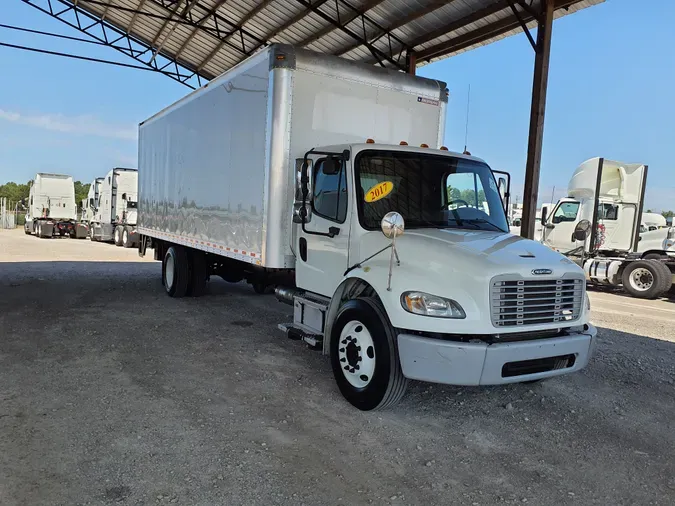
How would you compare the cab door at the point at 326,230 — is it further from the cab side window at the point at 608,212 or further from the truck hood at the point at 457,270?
the cab side window at the point at 608,212

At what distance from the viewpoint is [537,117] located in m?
9.88

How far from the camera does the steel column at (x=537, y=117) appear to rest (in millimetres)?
9664

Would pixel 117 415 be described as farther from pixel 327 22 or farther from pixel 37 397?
pixel 327 22

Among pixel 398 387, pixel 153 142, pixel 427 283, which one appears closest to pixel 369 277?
pixel 427 283

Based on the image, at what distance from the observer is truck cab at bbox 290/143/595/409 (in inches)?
158

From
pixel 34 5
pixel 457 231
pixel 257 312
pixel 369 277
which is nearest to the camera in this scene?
pixel 369 277

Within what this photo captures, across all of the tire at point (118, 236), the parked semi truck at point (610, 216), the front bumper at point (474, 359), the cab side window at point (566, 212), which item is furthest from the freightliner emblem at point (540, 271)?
the tire at point (118, 236)

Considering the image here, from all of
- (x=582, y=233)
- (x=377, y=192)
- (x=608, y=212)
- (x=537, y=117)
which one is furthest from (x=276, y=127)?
(x=608, y=212)

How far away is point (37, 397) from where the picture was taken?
4.57 m

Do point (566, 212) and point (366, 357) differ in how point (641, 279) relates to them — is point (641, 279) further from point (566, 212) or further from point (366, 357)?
point (366, 357)

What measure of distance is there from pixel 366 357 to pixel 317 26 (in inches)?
487

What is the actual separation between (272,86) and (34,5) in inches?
610

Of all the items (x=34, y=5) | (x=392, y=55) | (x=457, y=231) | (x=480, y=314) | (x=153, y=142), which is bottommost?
(x=480, y=314)

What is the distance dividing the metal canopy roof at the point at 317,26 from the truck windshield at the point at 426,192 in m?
6.05
